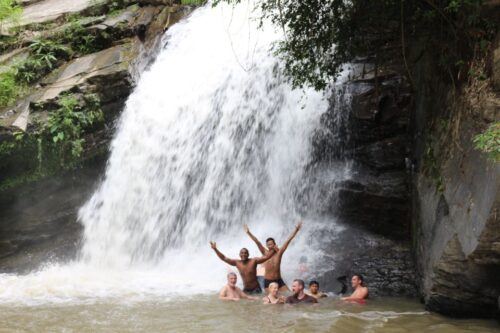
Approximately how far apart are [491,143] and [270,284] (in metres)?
3.71

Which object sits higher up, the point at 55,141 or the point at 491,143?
the point at 55,141

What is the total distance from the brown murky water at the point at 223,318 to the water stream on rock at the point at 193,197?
0.05 meters

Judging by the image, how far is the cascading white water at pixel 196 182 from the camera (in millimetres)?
9586

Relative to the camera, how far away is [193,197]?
1062 centimetres

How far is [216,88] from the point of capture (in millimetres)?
11742

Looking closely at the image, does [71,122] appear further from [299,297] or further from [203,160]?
[299,297]

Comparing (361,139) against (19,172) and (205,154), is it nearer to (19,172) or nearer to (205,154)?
(205,154)

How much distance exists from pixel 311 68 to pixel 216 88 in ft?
13.6

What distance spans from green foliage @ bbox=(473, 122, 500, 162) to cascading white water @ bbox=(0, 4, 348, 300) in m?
4.20

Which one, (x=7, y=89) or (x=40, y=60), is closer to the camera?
(x=7, y=89)

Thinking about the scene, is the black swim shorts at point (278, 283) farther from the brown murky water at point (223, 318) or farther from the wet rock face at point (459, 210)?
the wet rock face at point (459, 210)

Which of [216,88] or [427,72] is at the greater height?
[216,88]

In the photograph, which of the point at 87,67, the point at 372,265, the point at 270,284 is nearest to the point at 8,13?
the point at 87,67

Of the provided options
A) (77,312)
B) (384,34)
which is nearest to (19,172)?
(77,312)
